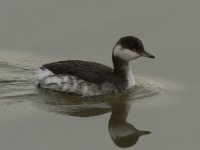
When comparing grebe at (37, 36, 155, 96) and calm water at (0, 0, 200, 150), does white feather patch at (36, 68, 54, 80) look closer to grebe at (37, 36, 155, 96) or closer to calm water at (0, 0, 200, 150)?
grebe at (37, 36, 155, 96)

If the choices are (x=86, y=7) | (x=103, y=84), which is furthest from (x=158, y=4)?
(x=103, y=84)

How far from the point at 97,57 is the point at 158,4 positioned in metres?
2.13

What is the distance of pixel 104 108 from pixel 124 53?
102 cm

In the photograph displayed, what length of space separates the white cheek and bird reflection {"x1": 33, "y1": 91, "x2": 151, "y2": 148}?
568 millimetres

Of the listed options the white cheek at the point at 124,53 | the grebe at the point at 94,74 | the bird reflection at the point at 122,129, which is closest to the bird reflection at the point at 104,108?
the bird reflection at the point at 122,129

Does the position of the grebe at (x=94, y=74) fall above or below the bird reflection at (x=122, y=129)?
above

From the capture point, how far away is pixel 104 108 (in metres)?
10.4

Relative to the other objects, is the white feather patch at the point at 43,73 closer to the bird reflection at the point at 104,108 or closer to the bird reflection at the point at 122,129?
the bird reflection at the point at 104,108

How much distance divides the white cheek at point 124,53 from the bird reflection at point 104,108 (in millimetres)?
568

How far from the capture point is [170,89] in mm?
10898

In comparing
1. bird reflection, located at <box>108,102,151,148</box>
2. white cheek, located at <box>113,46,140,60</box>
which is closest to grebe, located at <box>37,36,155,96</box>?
white cheek, located at <box>113,46,140,60</box>

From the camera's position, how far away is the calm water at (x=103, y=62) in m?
9.33

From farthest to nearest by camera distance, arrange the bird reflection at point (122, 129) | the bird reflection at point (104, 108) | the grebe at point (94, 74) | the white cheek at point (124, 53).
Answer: the white cheek at point (124, 53)
the grebe at point (94, 74)
the bird reflection at point (104, 108)
the bird reflection at point (122, 129)

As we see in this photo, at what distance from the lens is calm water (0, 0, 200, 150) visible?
933 cm
